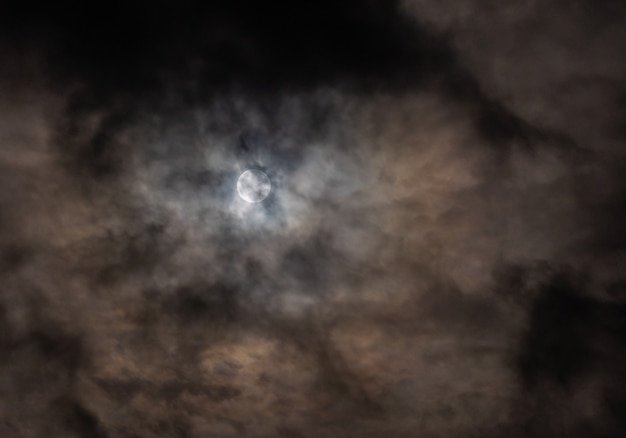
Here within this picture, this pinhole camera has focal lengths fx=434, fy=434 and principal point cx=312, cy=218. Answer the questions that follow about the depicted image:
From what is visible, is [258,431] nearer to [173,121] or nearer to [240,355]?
[240,355]

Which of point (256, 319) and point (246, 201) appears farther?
point (256, 319)

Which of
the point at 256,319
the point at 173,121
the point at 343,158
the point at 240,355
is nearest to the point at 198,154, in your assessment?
the point at 173,121

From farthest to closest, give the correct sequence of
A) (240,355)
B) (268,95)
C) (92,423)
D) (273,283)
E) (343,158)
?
(92,423) → (240,355) → (273,283) → (343,158) → (268,95)

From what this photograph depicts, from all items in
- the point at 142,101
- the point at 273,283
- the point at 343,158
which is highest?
the point at 142,101

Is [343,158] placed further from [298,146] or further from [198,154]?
[198,154]

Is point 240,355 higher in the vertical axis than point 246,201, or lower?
lower

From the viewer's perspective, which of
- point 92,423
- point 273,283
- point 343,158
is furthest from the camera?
point 92,423

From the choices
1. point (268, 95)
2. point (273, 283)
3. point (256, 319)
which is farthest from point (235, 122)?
point (256, 319)
